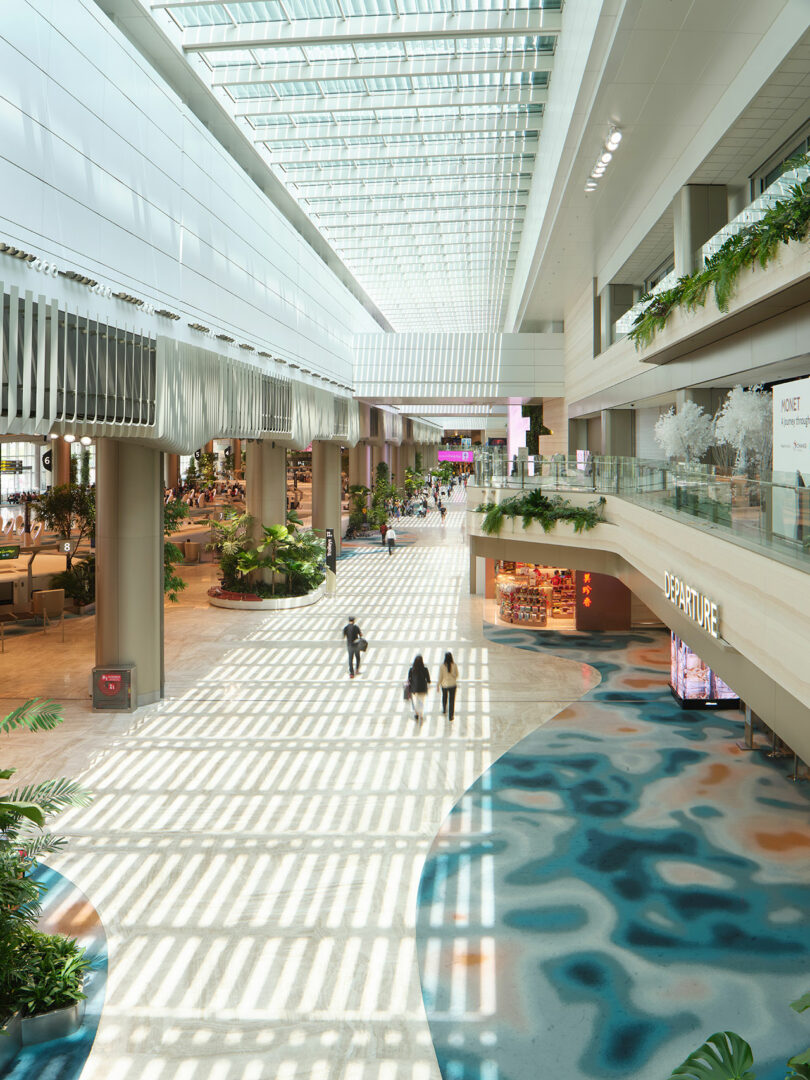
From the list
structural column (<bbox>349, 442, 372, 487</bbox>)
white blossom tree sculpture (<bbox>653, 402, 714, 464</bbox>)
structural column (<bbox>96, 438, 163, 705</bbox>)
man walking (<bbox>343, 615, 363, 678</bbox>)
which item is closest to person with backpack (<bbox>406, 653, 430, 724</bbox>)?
man walking (<bbox>343, 615, 363, 678</bbox>)

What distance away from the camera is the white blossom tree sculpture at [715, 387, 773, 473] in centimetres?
1238

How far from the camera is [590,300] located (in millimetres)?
26594

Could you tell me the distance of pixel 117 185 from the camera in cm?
1187

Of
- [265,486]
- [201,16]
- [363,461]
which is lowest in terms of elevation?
[265,486]

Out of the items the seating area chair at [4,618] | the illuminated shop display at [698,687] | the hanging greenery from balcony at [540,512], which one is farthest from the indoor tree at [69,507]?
the illuminated shop display at [698,687]

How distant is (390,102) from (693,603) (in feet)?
41.3

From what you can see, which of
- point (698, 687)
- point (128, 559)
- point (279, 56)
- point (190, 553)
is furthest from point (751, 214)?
point (190, 553)

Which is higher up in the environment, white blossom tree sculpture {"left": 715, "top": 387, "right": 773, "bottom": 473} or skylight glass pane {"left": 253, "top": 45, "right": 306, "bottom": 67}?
skylight glass pane {"left": 253, "top": 45, "right": 306, "bottom": 67}

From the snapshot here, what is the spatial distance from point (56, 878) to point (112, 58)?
10543 mm

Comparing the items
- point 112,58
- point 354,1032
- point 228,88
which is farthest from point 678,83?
point 354,1032

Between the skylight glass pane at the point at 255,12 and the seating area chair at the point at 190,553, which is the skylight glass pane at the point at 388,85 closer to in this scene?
the skylight glass pane at the point at 255,12

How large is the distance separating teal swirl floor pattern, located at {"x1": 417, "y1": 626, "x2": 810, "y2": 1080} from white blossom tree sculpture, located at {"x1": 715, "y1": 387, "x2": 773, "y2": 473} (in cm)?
446

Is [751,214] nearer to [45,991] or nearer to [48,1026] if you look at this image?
[45,991]

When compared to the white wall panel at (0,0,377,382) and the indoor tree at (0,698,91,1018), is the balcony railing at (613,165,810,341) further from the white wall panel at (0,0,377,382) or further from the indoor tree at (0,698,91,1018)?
the indoor tree at (0,698,91,1018)
